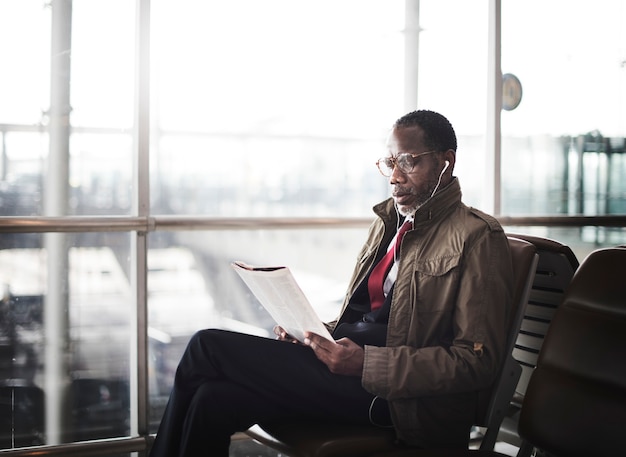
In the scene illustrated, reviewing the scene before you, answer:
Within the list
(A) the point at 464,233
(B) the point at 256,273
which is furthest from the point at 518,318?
(B) the point at 256,273

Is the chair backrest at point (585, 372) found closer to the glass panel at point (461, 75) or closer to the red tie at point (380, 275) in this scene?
the red tie at point (380, 275)

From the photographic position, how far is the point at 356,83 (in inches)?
133

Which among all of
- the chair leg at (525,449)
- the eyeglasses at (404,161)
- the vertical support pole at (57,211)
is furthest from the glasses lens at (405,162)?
the vertical support pole at (57,211)

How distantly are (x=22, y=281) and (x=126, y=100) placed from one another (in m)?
0.79

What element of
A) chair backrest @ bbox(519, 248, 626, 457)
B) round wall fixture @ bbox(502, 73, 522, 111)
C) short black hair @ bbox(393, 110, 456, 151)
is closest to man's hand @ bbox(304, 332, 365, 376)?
chair backrest @ bbox(519, 248, 626, 457)

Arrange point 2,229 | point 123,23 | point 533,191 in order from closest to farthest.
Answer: point 2,229
point 123,23
point 533,191

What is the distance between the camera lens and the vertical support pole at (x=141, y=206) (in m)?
2.86

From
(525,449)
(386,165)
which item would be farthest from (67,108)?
(525,449)

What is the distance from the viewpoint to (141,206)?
2881mm

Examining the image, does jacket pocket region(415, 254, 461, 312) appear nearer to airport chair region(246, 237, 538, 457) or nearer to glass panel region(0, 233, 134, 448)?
airport chair region(246, 237, 538, 457)

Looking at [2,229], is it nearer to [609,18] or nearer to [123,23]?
[123,23]

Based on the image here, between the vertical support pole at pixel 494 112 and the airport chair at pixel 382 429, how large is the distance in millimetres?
1348

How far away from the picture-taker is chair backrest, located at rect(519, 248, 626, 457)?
1.72m

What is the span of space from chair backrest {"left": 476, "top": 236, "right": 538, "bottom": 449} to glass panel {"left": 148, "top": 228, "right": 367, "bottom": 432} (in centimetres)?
122
